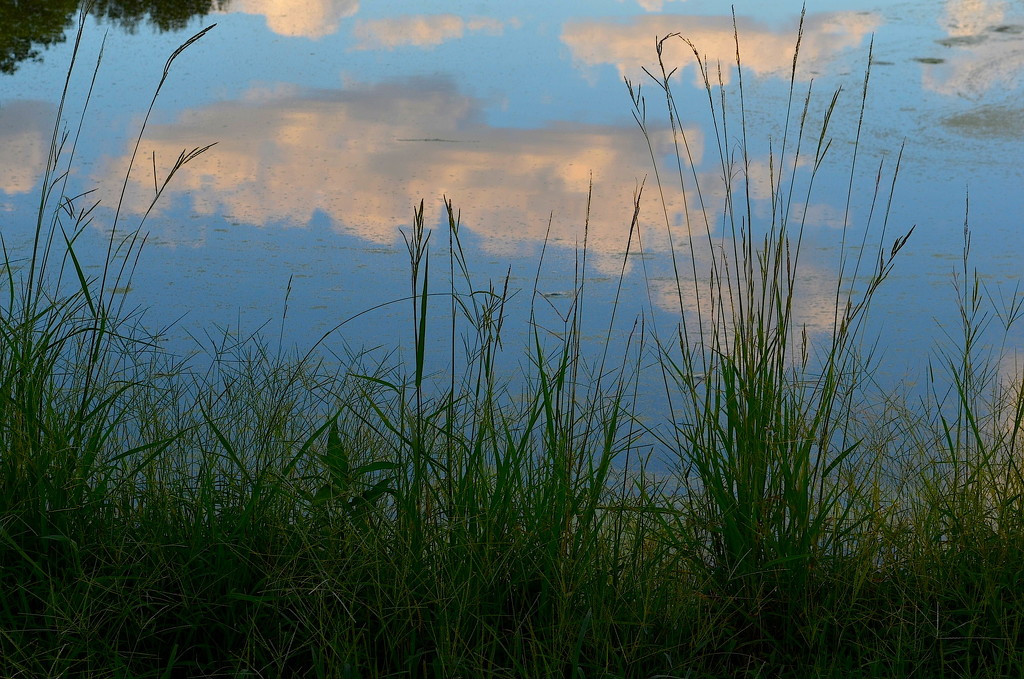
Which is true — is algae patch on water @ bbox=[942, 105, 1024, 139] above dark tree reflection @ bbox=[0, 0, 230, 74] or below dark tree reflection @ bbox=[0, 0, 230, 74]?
below

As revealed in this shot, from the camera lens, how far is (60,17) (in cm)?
537

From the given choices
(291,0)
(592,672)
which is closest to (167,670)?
(592,672)

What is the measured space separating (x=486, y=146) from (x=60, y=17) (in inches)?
112

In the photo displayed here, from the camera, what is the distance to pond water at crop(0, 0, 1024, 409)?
107 inches

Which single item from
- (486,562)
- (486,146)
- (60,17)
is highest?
(60,17)

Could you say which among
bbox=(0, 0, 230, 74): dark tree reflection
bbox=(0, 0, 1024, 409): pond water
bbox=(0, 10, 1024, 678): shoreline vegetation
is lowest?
bbox=(0, 10, 1024, 678): shoreline vegetation

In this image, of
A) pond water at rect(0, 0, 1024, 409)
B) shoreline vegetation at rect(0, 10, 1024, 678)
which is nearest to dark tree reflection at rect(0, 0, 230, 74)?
pond water at rect(0, 0, 1024, 409)

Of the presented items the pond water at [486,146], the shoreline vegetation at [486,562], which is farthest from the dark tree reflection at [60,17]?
the shoreline vegetation at [486,562]

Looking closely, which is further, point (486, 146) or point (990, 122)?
point (990, 122)

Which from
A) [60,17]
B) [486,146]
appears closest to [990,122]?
[486,146]

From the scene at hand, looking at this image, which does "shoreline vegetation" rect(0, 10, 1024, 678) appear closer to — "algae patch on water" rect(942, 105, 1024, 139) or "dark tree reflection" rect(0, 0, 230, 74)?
"algae patch on water" rect(942, 105, 1024, 139)

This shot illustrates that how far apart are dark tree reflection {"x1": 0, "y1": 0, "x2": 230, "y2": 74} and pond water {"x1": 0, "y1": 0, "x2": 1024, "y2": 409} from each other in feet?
0.06

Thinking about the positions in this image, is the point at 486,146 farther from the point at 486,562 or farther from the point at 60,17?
the point at 60,17

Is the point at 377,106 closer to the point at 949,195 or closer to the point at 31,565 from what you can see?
the point at 949,195
